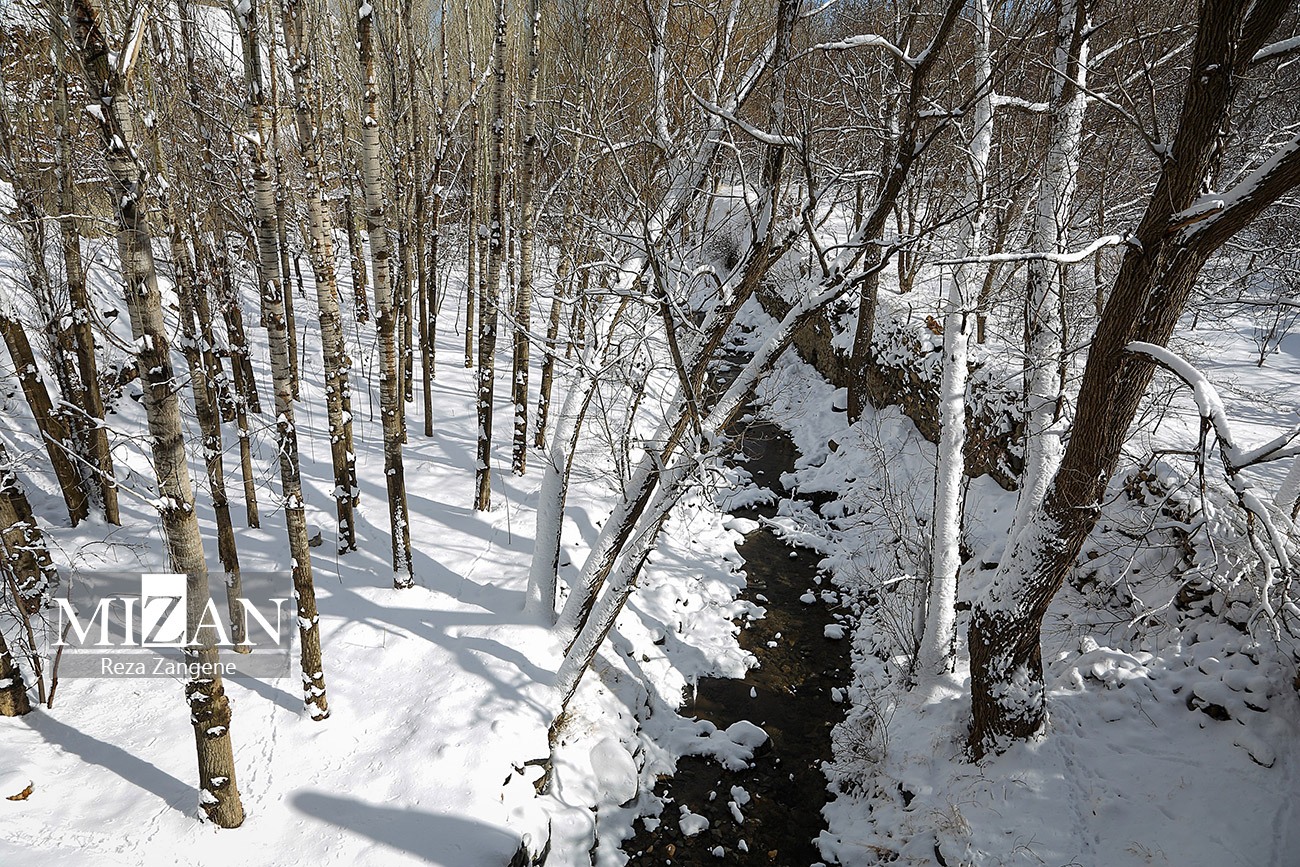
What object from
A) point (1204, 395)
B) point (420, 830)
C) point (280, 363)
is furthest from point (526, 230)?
point (1204, 395)

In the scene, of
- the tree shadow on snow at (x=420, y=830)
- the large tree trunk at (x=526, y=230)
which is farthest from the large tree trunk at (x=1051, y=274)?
the tree shadow on snow at (x=420, y=830)

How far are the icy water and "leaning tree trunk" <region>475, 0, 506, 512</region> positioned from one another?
10.1 feet

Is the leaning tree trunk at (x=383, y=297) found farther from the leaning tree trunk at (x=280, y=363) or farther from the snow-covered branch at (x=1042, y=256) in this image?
the snow-covered branch at (x=1042, y=256)

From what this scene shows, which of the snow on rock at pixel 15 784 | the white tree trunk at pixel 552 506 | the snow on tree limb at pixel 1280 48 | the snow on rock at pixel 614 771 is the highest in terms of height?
the snow on tree limb at pixel 1280 48

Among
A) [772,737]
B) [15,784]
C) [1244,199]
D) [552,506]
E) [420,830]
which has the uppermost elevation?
[1244,199]

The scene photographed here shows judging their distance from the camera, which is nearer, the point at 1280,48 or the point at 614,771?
the point at 1280,48

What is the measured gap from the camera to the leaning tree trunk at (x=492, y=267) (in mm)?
6445

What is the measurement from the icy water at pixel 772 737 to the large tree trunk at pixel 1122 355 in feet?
5.44

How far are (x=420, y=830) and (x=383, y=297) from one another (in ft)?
13.9

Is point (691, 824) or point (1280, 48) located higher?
point (1280, 48)

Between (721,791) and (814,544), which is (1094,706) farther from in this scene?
(814,544)

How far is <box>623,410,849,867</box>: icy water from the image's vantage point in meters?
5.39

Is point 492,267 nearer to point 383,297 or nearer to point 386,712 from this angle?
point 383,297

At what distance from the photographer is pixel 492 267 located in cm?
729
